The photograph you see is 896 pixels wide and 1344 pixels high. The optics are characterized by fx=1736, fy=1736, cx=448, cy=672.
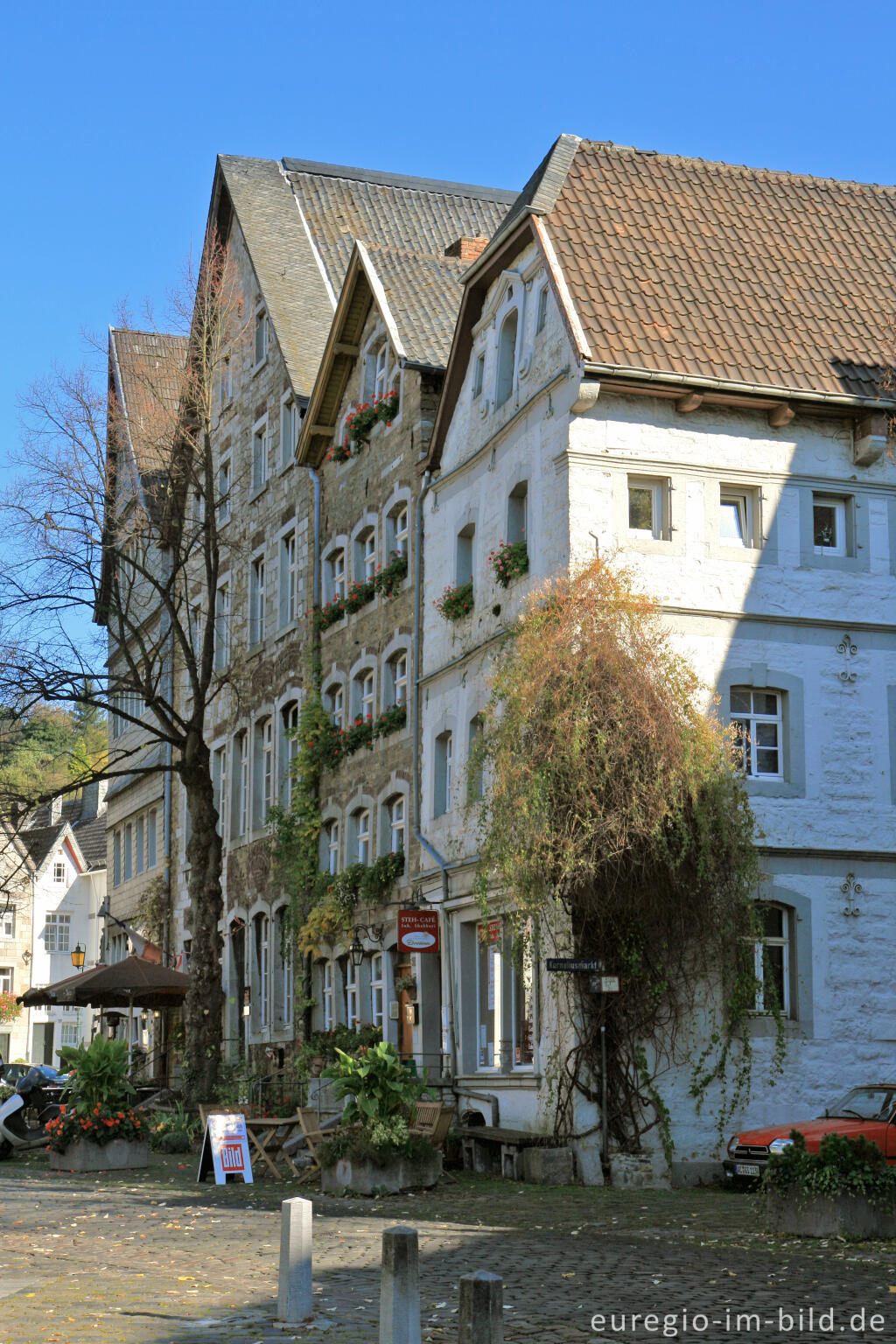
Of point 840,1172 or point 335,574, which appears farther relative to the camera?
point 335,574

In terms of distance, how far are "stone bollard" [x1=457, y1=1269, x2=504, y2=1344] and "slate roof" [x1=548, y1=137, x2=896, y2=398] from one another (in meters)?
15.4

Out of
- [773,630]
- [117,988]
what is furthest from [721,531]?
[117,988]

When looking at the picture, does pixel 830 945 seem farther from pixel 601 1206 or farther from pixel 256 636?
pixel 256 636

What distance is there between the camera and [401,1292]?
7.49m

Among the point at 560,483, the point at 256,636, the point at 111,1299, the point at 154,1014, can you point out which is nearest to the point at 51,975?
the point at 154,1014

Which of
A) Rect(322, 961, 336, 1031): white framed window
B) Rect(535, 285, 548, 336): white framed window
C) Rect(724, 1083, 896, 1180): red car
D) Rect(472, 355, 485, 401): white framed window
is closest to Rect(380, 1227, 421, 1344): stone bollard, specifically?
Rect(724, 1083, 896, 1180): red car

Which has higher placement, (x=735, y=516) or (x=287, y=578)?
(x=287, y=578)

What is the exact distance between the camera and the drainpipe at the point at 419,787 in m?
23.4

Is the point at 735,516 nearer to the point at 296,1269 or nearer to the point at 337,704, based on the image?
the point at 337,704

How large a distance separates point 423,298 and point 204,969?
11.5 meters

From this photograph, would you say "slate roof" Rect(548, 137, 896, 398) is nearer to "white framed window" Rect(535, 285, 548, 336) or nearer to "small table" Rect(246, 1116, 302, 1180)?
"white framed window" Rect(535, 285, 548, 336)

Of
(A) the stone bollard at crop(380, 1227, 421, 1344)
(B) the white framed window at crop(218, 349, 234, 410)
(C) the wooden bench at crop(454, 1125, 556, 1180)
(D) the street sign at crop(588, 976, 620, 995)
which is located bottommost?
(C) the wooden bench at crop(454, 1125, 556, 1180)

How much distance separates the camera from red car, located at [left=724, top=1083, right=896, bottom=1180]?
656 inches

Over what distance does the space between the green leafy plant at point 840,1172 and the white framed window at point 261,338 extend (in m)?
24.9
